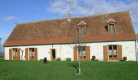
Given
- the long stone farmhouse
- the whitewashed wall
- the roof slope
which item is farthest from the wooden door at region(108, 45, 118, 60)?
the roof slope

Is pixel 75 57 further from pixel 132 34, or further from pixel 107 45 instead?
pixel 132 34

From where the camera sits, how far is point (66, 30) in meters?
23.9

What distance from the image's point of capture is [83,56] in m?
21.5

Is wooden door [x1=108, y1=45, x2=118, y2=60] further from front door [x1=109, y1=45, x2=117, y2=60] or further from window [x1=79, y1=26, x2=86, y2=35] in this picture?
window [x1=79, y1=26, x2=86, y2=35]

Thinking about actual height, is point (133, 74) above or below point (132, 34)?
below

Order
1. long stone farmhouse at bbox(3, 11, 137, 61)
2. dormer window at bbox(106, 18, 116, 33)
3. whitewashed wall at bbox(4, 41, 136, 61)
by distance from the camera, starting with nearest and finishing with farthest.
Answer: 1. whitewashed wall at bbox(4, 41, 136, 61)
2. long stone farmhouse at bbox(3, 11, 137, 61)
3. dormer window at bbox(106, 18, 116, 33)

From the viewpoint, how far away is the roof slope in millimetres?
20547

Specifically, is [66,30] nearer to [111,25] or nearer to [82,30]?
[82,30]

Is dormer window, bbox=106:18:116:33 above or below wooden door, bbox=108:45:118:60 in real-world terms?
above

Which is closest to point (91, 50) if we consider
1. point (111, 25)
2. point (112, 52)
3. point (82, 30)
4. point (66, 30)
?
point (112, 52)

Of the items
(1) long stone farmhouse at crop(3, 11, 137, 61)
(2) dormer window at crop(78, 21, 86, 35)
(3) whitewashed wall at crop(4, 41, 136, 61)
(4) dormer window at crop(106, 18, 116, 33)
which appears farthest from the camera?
(2) dormer window at crop(78, 21, 86, 35)

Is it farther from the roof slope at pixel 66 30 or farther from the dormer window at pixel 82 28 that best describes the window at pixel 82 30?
the roof slope at pixel 66 30

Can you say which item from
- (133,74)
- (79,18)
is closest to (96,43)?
(79,18)

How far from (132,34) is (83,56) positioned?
7242 mm
